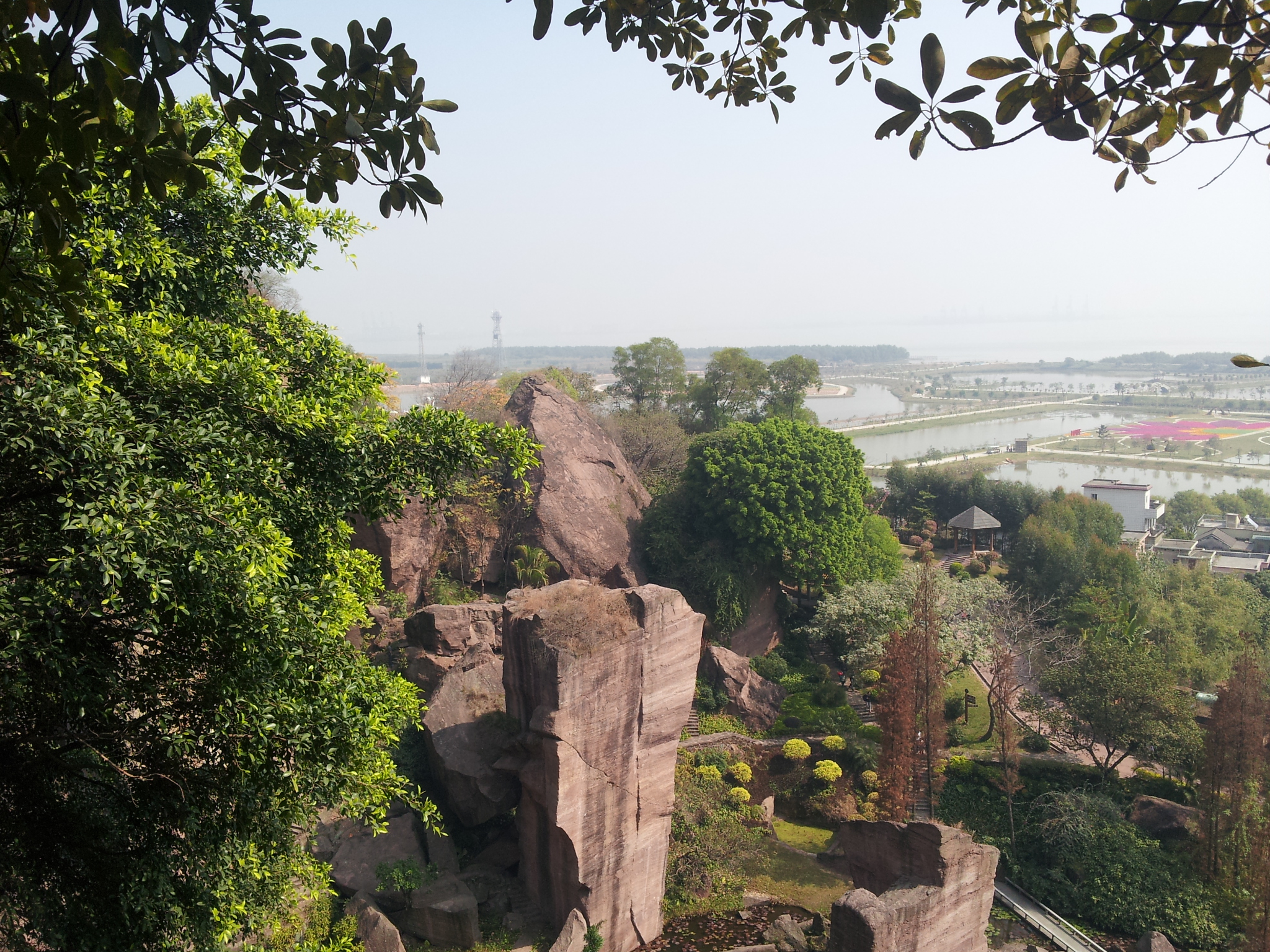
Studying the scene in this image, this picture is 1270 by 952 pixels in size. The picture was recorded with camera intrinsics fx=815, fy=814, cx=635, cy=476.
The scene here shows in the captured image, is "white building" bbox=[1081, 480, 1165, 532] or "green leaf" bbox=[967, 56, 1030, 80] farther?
"white building" bbox=[1081, 480, 1165, 532]

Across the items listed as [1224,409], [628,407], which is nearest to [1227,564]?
[628,407]

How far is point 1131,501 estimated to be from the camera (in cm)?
3878

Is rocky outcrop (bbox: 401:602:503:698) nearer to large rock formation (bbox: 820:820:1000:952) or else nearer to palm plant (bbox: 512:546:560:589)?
palm plant (bbox: 512:546:560:589)

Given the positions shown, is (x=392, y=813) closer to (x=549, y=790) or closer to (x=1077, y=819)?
(x=549, y=790)

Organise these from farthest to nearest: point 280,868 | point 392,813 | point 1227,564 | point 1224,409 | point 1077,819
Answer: point 1224,409
point 1227,564
point 1077,819
point 392,813
point 280,868

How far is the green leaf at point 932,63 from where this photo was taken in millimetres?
2402

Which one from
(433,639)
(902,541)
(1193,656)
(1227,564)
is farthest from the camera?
(902,541)

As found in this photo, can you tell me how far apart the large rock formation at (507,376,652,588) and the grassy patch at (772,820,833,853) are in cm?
766

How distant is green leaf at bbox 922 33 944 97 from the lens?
94.6 inches

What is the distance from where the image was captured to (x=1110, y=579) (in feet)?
84.4

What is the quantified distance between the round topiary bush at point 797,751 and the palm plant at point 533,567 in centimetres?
711

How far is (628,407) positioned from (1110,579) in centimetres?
2068

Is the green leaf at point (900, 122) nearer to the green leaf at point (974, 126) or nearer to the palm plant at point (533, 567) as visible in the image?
the green leaf at point (974, 126)

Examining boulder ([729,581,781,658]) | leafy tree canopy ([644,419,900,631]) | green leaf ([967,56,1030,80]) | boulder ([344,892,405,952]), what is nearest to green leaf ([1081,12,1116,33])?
green leaf ([967,56,1030,80])
